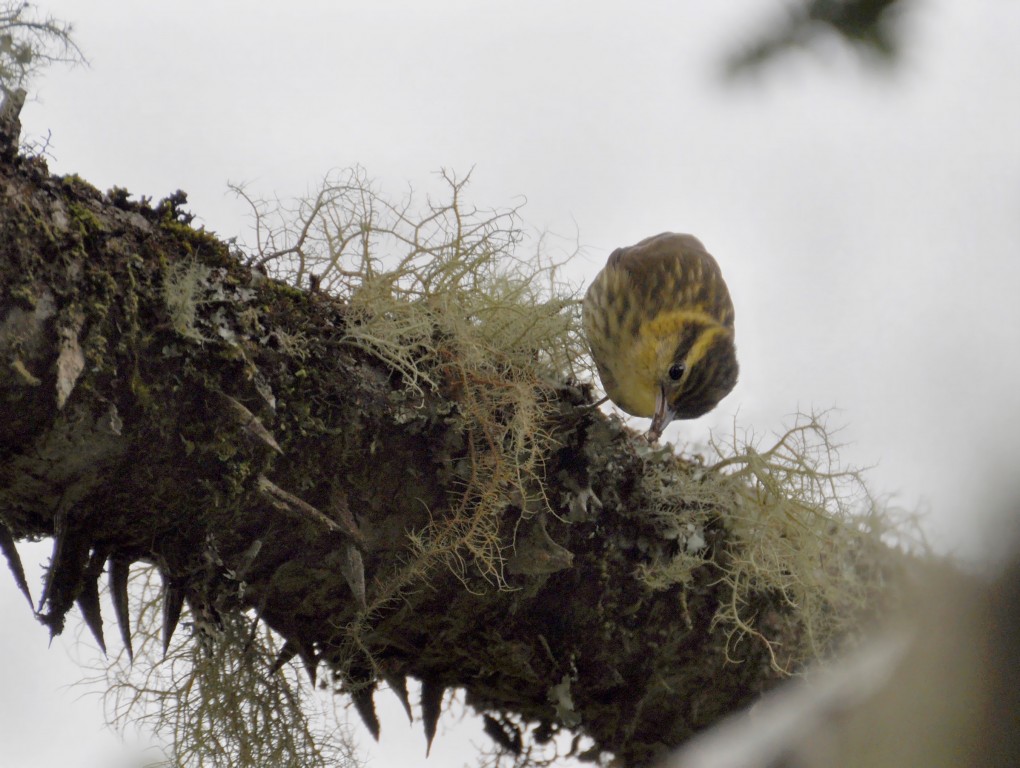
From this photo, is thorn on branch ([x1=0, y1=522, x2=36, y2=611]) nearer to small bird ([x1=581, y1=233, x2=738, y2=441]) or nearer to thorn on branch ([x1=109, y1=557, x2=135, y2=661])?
thorn on branch ([x1=109, y1=557, x2=135, y2=661])

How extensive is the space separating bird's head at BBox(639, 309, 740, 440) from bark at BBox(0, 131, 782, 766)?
1.15ft

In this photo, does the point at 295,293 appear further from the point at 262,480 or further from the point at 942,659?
the point at 942,659

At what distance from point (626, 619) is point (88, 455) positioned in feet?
3.52

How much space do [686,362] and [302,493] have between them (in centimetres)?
111

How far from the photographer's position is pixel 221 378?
1.45 meters

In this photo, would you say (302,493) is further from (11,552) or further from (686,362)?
(686,362)

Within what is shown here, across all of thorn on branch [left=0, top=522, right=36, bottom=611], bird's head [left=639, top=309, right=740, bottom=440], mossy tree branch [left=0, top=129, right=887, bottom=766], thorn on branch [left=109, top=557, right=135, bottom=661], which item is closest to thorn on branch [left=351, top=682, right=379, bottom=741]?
mossy tree branch [left=0, top=129, right=887, bottom=766]

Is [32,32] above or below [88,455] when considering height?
above

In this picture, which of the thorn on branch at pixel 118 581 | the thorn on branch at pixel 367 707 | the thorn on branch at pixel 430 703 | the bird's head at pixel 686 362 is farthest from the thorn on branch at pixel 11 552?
the bird's head at pixel 686 362

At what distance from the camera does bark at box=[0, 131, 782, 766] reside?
1.33 metres

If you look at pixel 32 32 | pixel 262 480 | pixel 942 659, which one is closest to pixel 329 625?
pixel 262 480

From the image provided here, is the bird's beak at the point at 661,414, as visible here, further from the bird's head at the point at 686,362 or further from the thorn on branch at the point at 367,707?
the thorn on branch at the point at 367,707

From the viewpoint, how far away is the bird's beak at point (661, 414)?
2215 millimetres

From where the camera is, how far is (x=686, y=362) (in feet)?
7.92
